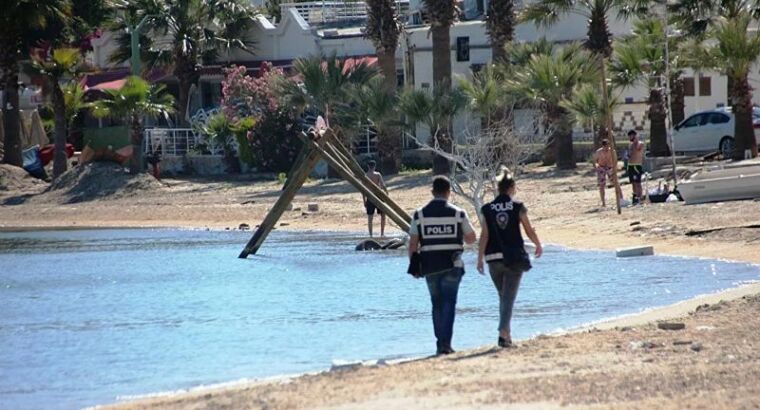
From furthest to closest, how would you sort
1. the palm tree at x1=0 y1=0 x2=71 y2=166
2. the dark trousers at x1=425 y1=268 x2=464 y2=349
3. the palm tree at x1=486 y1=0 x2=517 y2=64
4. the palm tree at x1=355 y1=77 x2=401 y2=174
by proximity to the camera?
the palm tree at x1=0 y1=0 x2=71 y2=166 → the palm tree at x1=486 y1=0 x2=517 y2=64 → the palm tree at x1=355 y1=77 x2=401 y2=174 → the dark trousers at x1=425 y1=268 x2=464 y2=349

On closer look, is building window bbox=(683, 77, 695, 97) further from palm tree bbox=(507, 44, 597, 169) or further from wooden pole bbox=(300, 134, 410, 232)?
wooden pole bbox=(300, 134, 410, 232)

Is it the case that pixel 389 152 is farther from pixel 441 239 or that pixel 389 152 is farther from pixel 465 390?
pixel 465 390

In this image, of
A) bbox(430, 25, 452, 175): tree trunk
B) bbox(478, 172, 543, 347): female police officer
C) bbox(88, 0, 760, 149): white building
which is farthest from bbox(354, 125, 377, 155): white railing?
bbox(478, 172, 543, 347): female police officer

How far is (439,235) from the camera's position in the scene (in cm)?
1218

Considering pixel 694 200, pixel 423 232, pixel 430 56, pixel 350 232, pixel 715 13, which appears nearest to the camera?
pixel 423 232

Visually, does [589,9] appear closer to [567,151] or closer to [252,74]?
[567,151]

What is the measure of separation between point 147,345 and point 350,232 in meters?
15.2

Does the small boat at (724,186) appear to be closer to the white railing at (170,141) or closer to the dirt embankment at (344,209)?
the dirt embankment at (344,209)

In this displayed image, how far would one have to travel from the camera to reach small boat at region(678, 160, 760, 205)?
84.2ft

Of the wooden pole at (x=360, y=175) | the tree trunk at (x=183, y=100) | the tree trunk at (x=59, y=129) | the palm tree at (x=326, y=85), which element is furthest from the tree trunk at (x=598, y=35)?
the tree trunk at (x=183, y=100)

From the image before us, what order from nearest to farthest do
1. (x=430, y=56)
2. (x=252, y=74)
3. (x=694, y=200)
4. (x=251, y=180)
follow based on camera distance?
(x=694, y=200), (x=251, y=180), (x=430, y=56), (x=252, y=74)

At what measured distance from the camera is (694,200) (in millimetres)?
26094

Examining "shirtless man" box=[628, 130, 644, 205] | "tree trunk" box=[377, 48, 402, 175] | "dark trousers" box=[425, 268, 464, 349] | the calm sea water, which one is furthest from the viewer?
"tree trunk" box=[377, 48, 402, 175]

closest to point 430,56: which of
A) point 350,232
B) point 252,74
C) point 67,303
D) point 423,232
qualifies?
point 252,74
